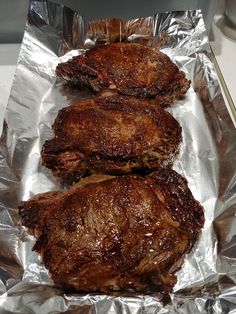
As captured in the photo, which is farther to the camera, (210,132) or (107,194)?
(210,132)

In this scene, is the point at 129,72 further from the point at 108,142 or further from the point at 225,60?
the point at 225,60

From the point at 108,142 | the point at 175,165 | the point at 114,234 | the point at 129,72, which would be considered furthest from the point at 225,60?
the point at 114,234

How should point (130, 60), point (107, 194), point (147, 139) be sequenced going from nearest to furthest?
point (107, 194) → point (147, 139) → point (130, 60)

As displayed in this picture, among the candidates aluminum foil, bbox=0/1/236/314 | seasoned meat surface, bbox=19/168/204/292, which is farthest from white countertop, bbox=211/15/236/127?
seasoned meat surface, bbox=19/168/204/292

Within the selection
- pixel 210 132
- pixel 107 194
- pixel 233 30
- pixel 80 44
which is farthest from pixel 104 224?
pixel 233 30

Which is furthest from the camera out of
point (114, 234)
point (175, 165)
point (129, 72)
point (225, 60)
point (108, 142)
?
point (225, 60)

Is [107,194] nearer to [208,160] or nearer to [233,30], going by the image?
[208,160]
